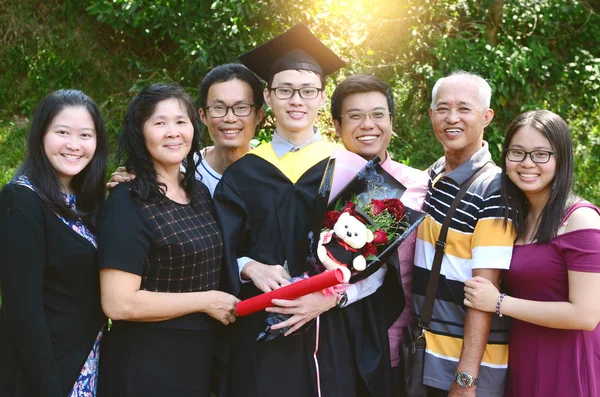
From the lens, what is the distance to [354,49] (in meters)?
7.38

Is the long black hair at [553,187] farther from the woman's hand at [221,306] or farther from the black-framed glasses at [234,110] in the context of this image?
the black-framed glasses at [234,110]

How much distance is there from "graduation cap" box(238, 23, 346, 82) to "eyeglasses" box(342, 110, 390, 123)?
0.27 metres

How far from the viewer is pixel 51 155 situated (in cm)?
243

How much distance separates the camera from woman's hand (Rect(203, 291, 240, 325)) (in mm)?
2562

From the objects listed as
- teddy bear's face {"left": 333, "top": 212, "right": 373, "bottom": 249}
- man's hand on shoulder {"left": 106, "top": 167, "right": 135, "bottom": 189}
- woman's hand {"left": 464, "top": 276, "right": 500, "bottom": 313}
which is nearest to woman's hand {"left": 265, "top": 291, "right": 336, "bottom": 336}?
teddy bear's face {"left": 333, "top": 212, "right": 373, "bottom": 249}

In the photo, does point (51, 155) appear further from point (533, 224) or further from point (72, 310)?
point (533, 224)

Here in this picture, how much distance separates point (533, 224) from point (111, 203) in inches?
72.8

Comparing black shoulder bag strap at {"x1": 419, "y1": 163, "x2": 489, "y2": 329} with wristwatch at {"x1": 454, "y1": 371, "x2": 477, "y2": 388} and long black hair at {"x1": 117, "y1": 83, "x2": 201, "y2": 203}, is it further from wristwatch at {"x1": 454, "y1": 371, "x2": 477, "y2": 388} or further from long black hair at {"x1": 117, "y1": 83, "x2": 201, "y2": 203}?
long black hair at {"x1": 117, "y1": 83, "x2": 201, "y2": 203}

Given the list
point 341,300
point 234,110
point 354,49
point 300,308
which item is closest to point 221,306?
point 300,308

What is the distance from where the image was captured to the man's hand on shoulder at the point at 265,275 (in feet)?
8.34

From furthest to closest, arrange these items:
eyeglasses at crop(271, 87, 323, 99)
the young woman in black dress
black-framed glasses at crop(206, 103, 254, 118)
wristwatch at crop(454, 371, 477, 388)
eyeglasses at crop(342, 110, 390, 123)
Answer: black-framed glasses at crop(206, 103, 254, 118) → eyeglasses at crop(342, 110, 390, 123) → eyeglasses at crop(271, 87, 323, 99) → wristwatch at crop(454, 371, 477, 388) → the young woman in black dress

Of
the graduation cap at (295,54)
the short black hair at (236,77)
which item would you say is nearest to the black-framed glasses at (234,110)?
the short black hair at (236,77)

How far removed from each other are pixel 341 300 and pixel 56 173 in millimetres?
1382

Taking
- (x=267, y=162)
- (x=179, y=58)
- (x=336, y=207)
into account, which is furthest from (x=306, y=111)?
(x=179, y=58)
